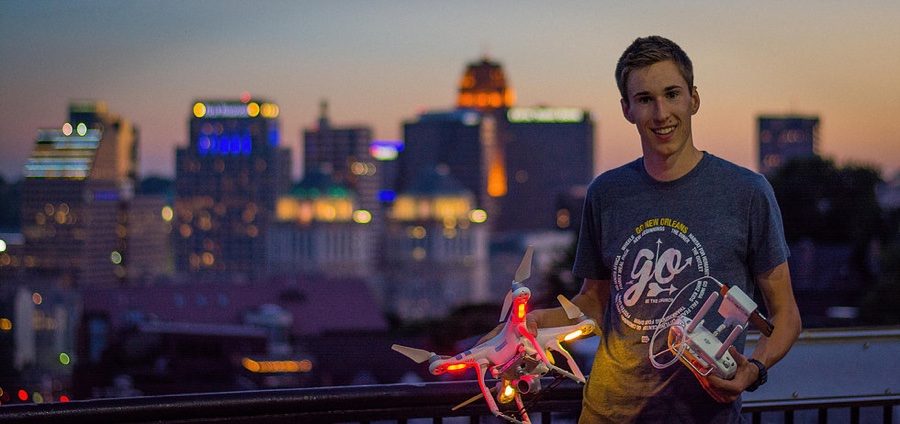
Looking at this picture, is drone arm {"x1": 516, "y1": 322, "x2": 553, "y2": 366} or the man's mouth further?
the man's mouth

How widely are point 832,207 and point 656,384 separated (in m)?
54.3

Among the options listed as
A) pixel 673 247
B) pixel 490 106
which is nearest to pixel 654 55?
pixel 673 247

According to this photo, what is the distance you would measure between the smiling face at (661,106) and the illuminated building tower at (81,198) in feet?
414

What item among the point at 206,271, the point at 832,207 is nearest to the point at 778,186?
the point at 832,207

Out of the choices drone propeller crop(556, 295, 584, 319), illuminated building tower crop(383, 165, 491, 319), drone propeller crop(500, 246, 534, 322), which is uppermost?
drone propeller crop(500, 246, 534, 322)

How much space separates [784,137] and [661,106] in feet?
388

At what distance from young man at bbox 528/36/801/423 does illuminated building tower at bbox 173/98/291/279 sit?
498 ft

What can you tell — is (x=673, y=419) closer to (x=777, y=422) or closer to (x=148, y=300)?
(x=777, y=422)

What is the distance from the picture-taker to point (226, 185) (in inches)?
6304

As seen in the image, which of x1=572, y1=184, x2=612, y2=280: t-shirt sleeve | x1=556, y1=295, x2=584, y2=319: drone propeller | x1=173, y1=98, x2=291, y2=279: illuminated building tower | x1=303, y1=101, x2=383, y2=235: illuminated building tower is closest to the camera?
x1=556, y1=295, x2=584, y2=319: drone propeller

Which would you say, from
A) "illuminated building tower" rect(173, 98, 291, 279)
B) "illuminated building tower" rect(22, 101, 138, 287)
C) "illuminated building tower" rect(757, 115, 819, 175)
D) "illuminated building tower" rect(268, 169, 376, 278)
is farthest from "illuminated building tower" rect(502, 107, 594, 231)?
"illuminated building tower" rect(757, 115, 819, 175)

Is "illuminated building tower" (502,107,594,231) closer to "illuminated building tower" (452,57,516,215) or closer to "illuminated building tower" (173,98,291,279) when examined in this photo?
"illuminated building tower" (452,57,516,215)

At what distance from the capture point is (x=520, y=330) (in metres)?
2.74

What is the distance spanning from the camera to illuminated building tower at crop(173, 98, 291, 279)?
509 feet
